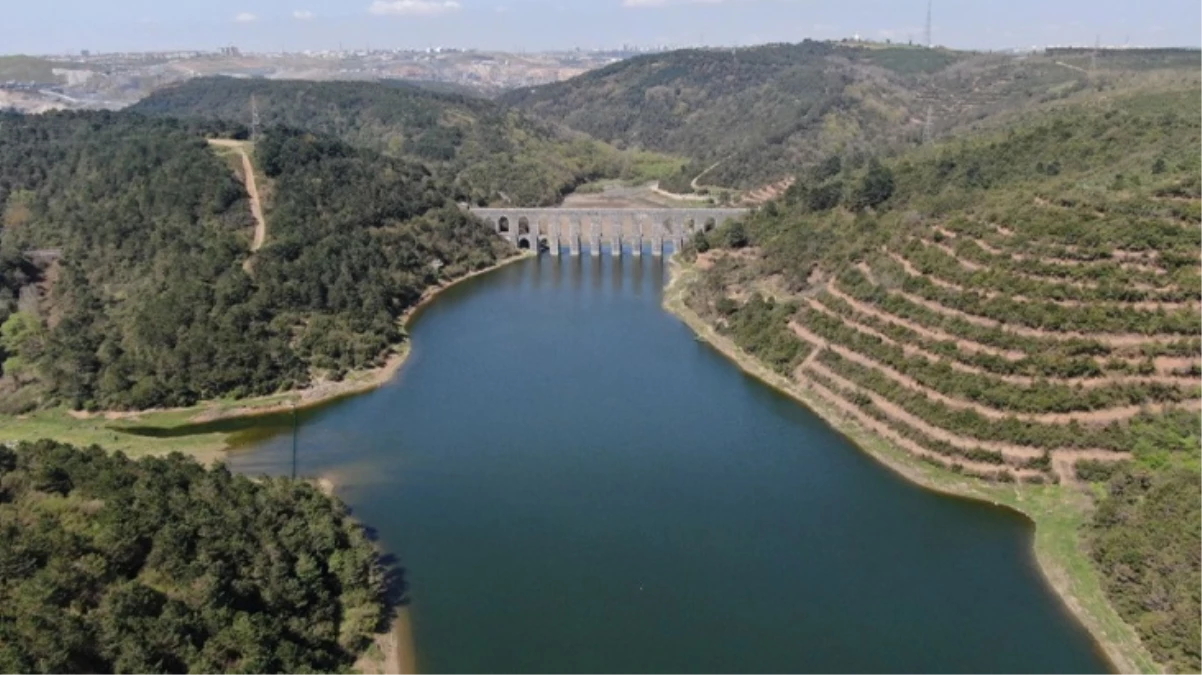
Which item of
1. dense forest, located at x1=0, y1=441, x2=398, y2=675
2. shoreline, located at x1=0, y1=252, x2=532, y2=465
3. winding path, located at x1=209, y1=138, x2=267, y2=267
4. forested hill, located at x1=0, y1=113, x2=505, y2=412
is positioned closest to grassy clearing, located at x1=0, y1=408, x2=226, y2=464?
shoreline, located at x1=0, y1=252, x2=532, y2=465

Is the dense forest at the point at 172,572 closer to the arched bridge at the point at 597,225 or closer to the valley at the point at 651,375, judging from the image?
the valley at the point at 651,375

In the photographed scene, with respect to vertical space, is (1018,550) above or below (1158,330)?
below

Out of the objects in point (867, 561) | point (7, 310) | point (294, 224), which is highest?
point (294, 224)

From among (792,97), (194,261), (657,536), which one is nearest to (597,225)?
(194,261)

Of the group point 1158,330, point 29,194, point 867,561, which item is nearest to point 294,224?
point 29,194

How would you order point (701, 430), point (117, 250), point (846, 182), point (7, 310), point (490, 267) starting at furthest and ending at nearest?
point (490, 267), point (846, 182), point (117, 250), point (7, 310), point (701, 430)

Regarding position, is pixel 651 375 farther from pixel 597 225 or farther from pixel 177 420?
pixel 597 225

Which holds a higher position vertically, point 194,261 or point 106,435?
point 194,261

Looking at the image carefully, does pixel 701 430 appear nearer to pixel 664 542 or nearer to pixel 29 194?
pixel 664 542
